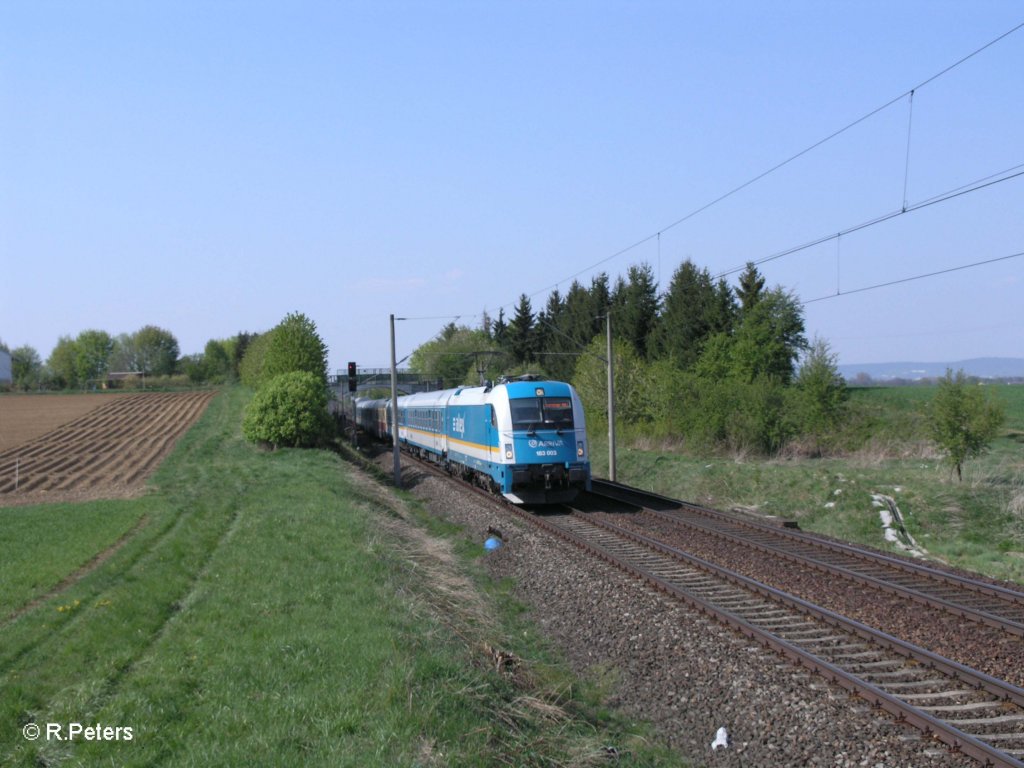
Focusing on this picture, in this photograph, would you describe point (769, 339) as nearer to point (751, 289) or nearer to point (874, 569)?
point (751, 289)

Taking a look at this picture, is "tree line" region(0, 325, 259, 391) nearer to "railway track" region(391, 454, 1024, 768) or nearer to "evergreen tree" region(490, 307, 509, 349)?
"evergreen tree" region(490, 307, 509, 349)

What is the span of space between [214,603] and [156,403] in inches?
3043

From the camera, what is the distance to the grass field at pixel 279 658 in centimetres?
577

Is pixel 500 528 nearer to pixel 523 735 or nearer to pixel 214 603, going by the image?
pixel 214 603

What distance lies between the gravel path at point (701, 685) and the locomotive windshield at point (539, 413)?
6.90m

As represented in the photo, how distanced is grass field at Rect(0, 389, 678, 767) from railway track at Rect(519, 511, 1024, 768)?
2067mm

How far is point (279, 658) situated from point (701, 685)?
13.5 feet

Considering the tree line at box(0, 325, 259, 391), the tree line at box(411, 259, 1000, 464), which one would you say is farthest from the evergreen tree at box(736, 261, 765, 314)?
the tree line at box(0, 325, 259, 391)

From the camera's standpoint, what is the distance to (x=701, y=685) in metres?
8.29

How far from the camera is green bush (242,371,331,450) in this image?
32.8 metres

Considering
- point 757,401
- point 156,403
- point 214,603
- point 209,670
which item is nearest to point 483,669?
point 209,670

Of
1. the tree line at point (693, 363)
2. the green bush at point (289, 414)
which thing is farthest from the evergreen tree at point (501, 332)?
the green bush at point (289, 414)

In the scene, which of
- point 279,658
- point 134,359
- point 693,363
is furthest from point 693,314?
point 134,359

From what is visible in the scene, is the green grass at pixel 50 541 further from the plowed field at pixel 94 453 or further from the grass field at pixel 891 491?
the grass field at pixel 891 491
